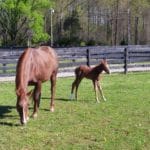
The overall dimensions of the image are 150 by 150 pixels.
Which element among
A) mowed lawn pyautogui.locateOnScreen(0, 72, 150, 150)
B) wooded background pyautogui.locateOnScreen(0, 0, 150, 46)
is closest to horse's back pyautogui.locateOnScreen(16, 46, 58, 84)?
mowed lawn pyautogui.locateOnScreen(0, 72, 150, 150)

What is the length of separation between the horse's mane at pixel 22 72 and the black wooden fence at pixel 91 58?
10473mm

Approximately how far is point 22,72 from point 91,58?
1307cm

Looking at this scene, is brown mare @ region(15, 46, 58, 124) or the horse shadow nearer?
brown mare @ region(15, 46, 58, 124)

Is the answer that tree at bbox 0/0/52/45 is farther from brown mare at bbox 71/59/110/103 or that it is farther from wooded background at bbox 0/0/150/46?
brown mare at bbox 71/59/110/103

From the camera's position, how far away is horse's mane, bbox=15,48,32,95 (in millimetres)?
9079

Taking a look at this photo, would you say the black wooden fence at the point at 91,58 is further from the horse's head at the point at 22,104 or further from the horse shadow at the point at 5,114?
the horse's head at the point at 22,104

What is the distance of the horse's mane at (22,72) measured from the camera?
357 inches

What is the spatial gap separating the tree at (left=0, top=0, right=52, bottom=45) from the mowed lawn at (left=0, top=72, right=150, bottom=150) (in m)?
44.2

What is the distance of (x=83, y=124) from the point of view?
30.5 feet

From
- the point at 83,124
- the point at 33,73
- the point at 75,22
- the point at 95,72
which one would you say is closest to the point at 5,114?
the point at 33,73

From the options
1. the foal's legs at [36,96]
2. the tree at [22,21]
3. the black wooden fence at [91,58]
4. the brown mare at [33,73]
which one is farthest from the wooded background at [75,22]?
the foal's legs at [36,96]

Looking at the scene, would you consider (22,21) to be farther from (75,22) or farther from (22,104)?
(22,104)

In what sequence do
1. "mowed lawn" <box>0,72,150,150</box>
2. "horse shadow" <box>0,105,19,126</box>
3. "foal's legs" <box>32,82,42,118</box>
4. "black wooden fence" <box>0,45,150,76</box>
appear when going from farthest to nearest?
"black wooden fence" <box>0,45,150,76</box>
"foal's legs" <box>32,82,42,118</box>
"horse shadow" <box>0,105,19,126</box>
"mowed lawn" <box>0,72,150,150</box>

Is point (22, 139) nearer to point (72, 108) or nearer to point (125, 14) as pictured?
point (72, 108)
